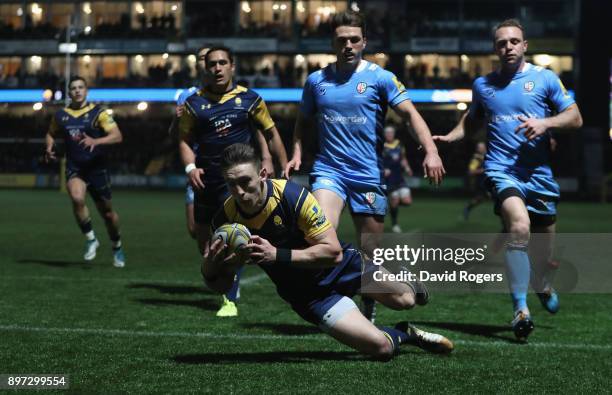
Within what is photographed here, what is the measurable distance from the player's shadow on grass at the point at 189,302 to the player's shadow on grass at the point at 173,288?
54cm

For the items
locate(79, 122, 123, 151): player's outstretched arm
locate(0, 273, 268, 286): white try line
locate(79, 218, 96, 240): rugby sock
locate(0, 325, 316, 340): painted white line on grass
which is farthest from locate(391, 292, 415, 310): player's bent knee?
locate(79, 218, 96, 240): rugby sock

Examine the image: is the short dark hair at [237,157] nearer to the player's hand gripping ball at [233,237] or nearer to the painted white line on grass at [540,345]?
the player's hand gripping ball at [233,237]

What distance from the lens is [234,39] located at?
185 feet

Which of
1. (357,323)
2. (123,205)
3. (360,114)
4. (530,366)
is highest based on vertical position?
(360,114)

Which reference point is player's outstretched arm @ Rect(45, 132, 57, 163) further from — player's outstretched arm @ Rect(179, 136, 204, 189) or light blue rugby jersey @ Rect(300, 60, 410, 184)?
light blue rugby jersey @ Rect(300, 60, 410, 184)

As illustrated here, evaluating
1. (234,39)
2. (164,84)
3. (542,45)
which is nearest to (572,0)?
(542,45)

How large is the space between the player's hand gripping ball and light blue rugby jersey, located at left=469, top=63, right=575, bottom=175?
2.92 m

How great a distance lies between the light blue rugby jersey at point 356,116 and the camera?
691cm

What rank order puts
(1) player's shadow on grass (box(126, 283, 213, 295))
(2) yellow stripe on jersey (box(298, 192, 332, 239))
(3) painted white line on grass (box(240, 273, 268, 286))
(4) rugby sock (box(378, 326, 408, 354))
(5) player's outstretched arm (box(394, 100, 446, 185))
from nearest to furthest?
(2) yellow stripe on jersey (box(298, 192, 332, 239)) → (4) rugby sock (box(378, 326, 408, 354)) → (5) player's outstretched arm (box(394, 100, 446, 185)) → (1) player's shadow on grass (box(126, 283, 213, 295)) → (3) painted white line on grass (box(240, 273, 268, 286))

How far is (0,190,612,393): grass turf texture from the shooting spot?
202 inches

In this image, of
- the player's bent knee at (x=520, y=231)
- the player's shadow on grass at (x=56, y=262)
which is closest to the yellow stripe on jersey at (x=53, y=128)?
the player's shadow on grass at (x=56, y=262)

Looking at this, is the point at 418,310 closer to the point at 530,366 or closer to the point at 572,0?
the point at 530,366

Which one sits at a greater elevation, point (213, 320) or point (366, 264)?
point (366, 264)

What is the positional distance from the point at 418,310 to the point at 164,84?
47.8 m
